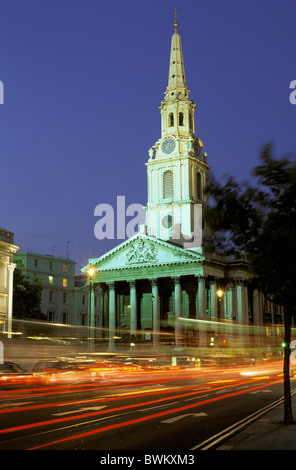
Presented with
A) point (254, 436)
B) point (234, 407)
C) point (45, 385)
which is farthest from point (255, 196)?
point (45, 385)

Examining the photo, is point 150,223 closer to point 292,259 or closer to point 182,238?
point 182,238

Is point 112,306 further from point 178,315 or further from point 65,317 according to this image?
point 65,317

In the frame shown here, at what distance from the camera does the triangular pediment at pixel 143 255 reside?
268 ft

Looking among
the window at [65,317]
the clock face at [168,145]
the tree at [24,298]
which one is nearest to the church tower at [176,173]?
the clock face at [168,145]

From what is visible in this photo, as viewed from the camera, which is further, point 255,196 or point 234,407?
point 234,407

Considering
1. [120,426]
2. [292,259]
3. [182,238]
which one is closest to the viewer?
[292,259]

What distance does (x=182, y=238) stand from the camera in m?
92.1

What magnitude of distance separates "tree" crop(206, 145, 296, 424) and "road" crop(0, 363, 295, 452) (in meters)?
3.22

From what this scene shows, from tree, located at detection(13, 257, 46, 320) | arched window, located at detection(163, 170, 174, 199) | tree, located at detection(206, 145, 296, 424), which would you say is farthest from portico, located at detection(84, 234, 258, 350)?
tree, located at detection(206, 145, 296, 424)

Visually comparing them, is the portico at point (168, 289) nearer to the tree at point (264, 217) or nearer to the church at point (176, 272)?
the church at point (176, 272)

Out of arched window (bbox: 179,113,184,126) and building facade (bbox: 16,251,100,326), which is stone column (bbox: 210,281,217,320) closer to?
building facade (bbox: 16,251,100,326)

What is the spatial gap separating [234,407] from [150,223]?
7533 centimetres

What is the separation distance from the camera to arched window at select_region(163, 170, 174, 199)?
313 ft

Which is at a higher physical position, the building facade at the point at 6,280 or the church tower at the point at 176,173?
the church tower at the point at 176,173
